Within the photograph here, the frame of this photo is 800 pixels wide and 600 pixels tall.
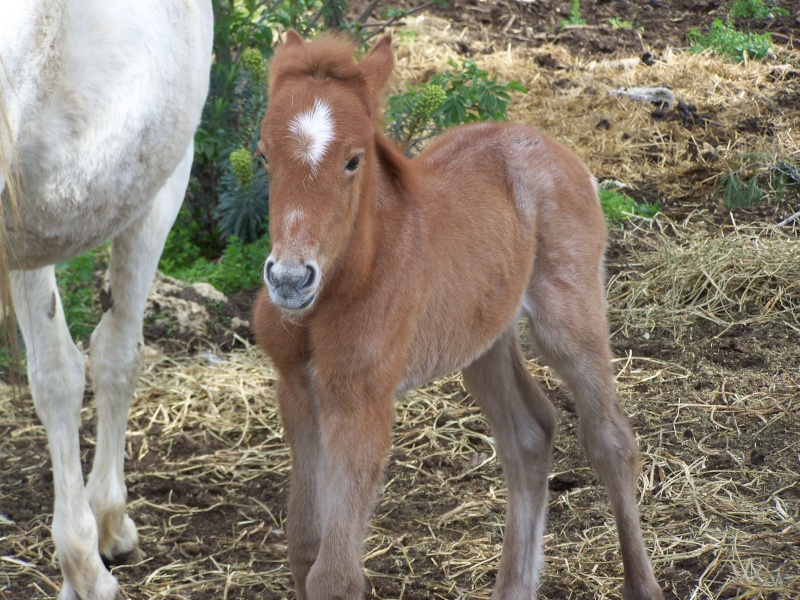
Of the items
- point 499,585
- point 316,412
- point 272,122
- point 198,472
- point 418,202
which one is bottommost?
point 198,472

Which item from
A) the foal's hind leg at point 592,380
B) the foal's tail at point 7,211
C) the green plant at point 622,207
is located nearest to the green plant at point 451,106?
the green plant at point 622,207

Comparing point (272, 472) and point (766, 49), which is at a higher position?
point (766, 49)

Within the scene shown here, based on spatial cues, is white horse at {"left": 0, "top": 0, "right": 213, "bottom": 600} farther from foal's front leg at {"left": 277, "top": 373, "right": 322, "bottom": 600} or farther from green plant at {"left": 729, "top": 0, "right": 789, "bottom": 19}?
green plant at {"left": 729, "top": 0, "right": 789, "bottom": 19}

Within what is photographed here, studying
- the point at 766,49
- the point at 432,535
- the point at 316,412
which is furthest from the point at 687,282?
the point at 766,49

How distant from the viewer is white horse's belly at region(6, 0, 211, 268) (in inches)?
96.3

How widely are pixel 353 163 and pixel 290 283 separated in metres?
0.39

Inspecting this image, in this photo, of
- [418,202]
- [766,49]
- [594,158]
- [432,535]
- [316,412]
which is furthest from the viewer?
[766,49]

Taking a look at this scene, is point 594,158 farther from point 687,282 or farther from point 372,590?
point 372,590

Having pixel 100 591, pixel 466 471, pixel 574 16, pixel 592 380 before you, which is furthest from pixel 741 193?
pixel 100 591

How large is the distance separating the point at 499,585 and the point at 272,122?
5.56ft

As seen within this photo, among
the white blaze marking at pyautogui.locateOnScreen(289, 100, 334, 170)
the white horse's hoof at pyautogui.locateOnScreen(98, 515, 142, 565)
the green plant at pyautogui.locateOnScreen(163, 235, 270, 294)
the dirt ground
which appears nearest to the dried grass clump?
the dirt ground

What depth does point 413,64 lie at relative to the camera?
26.8 feet

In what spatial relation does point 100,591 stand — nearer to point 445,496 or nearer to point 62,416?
point 62,416

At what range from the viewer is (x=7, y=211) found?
2.39 m
